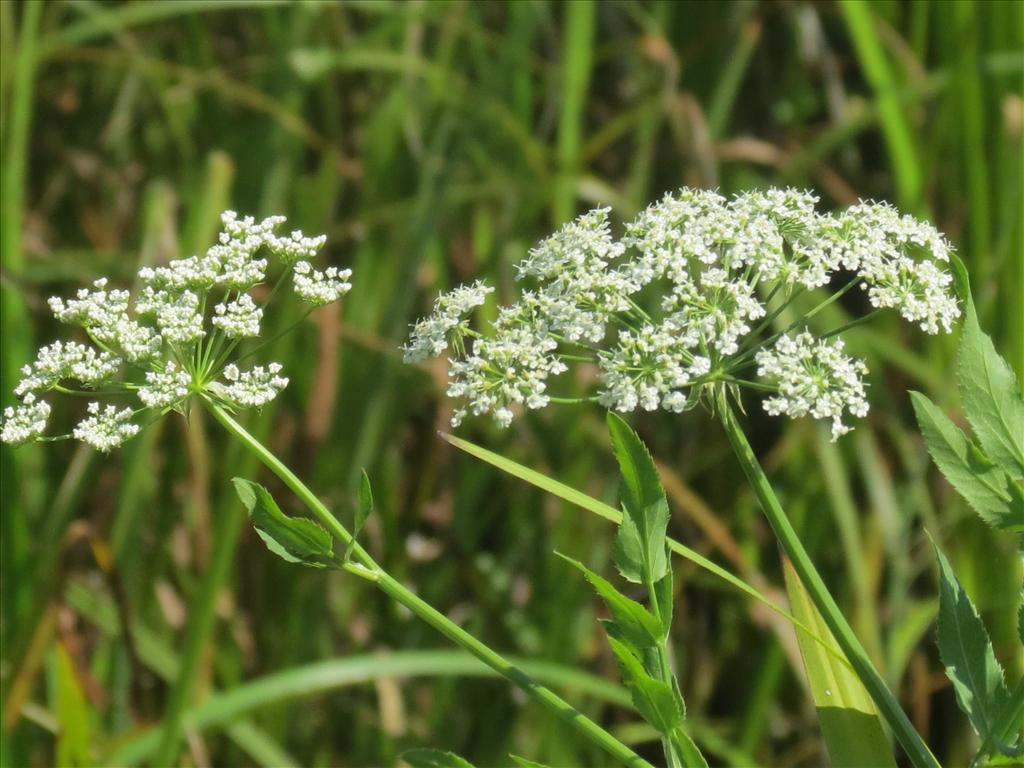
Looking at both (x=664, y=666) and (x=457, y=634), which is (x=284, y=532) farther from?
(x=664, y=666)

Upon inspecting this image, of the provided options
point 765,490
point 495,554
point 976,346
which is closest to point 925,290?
point 976,346

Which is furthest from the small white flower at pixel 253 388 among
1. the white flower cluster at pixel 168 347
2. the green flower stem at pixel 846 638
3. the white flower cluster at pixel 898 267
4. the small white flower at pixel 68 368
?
the white flower cluster at pixel 898 267

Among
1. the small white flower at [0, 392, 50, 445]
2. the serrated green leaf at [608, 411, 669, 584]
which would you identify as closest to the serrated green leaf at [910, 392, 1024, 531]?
the serrated green leaf at [608, 411, 669, 584]

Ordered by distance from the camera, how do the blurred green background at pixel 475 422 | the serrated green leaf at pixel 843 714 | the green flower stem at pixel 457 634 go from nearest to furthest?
the green flower stem at pixel 457 634
the serrated green leaf at pixel 843 714
the blurred green background at pixel 475 422

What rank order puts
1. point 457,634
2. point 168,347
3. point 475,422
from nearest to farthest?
point 457,634 → point 168,347 → point 475,422

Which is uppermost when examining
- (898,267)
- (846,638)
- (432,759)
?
(898,267)

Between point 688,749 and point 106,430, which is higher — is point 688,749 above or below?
below

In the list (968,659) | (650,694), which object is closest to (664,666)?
(650,694)

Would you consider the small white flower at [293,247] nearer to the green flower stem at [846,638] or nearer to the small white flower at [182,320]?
the small white flower at [182,320]
